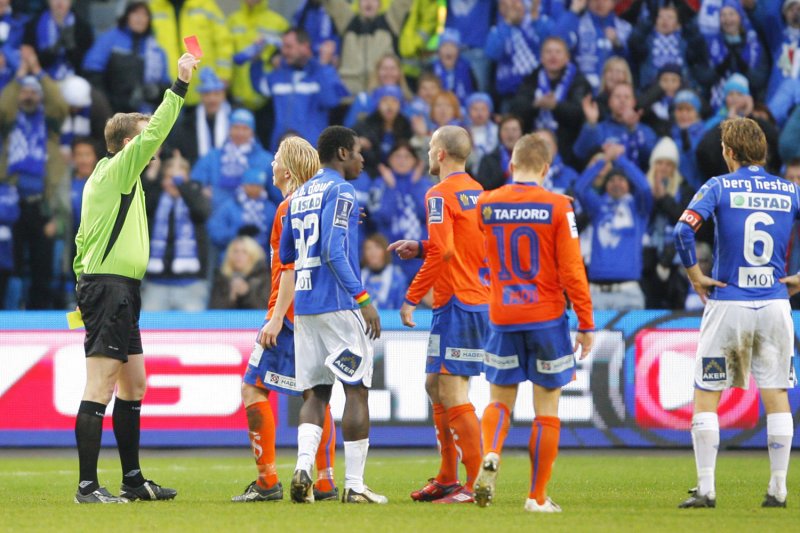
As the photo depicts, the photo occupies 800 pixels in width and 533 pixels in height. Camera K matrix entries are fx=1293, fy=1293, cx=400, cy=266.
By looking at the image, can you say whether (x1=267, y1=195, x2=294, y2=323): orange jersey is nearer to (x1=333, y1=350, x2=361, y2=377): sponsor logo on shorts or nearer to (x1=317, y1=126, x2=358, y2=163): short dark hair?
(x1=317, y1=126, x2=358, y2=163): short dark hair

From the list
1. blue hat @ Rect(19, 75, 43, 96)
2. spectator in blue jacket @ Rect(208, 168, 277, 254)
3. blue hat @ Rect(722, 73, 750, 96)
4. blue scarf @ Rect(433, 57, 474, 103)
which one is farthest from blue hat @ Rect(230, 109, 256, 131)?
blue hat @ Rect(722, 73, 750, 96)

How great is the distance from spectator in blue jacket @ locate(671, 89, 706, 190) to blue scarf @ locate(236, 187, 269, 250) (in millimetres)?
5009

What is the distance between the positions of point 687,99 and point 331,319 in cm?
875

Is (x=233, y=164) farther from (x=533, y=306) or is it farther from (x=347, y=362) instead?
(x=533, y=306)

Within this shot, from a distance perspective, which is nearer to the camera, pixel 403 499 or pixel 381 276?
pixel 403 499

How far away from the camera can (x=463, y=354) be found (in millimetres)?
8531

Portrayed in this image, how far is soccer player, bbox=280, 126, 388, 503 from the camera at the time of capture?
26.5 ft

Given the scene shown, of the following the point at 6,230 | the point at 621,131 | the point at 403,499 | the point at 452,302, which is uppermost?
the point at 621,131

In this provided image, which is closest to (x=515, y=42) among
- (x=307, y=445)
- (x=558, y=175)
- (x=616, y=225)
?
(x=558, y=175)

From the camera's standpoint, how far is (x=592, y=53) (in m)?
16.3

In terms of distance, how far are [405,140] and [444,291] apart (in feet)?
23.7

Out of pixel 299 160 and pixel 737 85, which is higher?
pixel 737 85

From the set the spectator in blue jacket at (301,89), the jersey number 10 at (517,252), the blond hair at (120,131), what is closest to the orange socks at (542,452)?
the jersey number 10 at (517,252)

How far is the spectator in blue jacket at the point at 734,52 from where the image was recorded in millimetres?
16188
